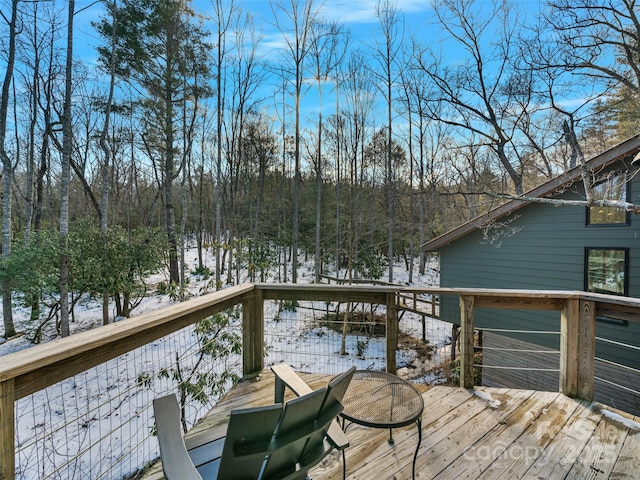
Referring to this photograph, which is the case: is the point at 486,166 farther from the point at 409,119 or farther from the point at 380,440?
the point at 380,440

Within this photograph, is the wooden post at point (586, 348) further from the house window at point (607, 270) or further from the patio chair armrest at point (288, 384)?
the house window at point (607, 270)

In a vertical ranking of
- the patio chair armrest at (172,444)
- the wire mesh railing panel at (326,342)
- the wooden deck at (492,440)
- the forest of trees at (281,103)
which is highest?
the forest of trees at (281,103)

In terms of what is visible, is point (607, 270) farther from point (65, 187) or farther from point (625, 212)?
point (65, 187)

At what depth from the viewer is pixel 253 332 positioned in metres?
2.81

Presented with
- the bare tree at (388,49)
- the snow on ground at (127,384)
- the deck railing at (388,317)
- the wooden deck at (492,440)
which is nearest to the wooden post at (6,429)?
the deck railing at (388,317)

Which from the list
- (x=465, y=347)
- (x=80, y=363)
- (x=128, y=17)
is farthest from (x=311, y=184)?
(x=80, y=363)

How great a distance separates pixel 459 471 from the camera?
1.80 m

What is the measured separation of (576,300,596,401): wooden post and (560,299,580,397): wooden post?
0.08 ft

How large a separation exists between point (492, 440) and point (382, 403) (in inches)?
34.0

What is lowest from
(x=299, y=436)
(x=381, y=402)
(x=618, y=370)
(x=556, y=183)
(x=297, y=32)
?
(x=618, y=370)

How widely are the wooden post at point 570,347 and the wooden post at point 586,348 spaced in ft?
0.08

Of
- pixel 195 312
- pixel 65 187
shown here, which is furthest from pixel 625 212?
pixel 65 187

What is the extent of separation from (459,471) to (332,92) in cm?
1131

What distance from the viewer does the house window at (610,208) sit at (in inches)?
236
